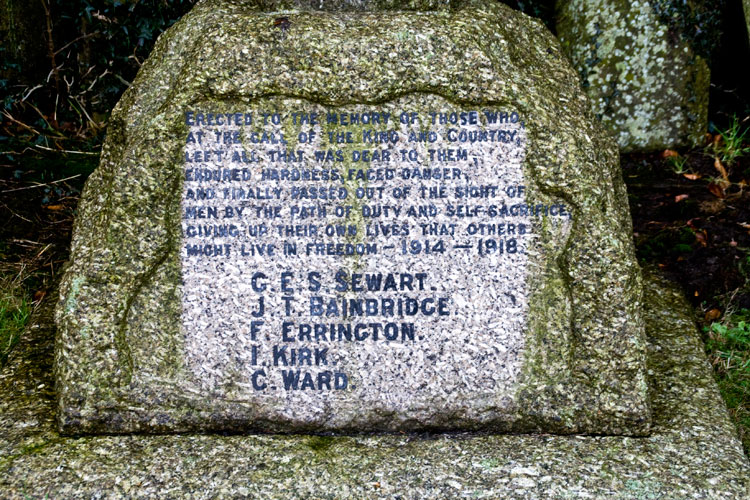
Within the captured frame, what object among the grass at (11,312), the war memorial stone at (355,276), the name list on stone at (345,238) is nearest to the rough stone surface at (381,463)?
the war memorial stone at (355,276)

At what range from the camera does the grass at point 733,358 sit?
126 inches

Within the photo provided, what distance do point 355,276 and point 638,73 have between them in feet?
8.52

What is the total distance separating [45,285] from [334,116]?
7.34 ft

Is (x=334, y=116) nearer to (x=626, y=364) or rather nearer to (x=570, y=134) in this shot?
(x=570, y=134)

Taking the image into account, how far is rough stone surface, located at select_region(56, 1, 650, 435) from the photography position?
2.61 meters

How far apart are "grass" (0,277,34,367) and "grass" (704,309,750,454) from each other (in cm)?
315

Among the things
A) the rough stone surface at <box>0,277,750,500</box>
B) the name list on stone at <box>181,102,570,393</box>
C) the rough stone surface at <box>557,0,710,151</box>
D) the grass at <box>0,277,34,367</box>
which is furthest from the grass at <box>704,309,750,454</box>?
the grass at <box>0,277,34,367</box>

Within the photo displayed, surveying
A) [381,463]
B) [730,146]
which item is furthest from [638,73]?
[381,463]

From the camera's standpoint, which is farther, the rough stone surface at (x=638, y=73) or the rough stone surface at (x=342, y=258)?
the rough stone surface at (x=638, y=73)

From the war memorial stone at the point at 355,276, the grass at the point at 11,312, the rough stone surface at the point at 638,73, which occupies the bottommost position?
the grass at the point at 11,312

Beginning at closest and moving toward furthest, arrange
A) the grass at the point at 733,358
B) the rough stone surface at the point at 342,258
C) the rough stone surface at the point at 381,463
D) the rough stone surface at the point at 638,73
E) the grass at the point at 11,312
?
the rough stone surface at the point at 381,463, the rough stone surface at the point at 342,258, the grass at the point at 733,358, the grass at the point at 11,312, the rough stone surface at the point at 638,73

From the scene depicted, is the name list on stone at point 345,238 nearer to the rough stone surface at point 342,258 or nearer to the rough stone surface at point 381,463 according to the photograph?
the rough stone surface at point 342,258

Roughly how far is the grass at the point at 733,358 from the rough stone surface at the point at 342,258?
0.75 metres

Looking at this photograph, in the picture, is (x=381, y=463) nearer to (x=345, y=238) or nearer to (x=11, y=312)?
(x=345, y=238)
